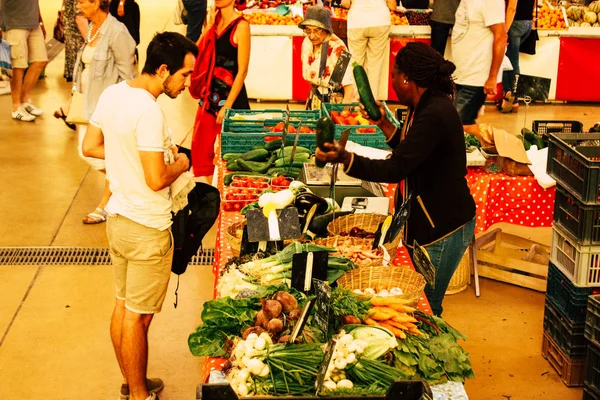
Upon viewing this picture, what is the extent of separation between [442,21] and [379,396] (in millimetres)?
7593

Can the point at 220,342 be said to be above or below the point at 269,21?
below

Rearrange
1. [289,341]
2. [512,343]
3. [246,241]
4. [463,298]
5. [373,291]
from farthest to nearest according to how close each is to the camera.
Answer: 1. [463,298]
2. [512,343]
3. [246,241]
4. [373,291]
5. [289,341]

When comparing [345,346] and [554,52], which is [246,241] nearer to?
[345,346]

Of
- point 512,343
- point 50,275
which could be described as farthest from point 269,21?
point 512,343

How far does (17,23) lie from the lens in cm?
954

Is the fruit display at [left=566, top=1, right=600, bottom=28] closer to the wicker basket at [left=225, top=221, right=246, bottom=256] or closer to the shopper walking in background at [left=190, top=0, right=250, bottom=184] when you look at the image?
the shopper walking in background at [left=190, top=0, right=250, bottom=184]

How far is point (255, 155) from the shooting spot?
18.6 ft

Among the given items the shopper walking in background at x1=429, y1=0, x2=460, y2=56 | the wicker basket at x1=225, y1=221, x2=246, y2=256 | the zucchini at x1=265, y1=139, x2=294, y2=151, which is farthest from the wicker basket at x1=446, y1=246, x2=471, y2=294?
the shopper walking in background at x1=429, y1=0, x2=460, y2=56

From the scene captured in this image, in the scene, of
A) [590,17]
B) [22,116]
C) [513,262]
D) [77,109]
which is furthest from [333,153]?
[590,17]

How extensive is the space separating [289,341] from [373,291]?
0.78 m

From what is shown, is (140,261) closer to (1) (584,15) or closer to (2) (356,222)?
(2) (356,222)

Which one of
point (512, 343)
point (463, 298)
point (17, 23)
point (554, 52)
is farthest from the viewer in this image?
point (554, 52)

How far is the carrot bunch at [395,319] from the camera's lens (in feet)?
10.8

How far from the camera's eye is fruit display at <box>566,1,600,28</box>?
34.6ft
